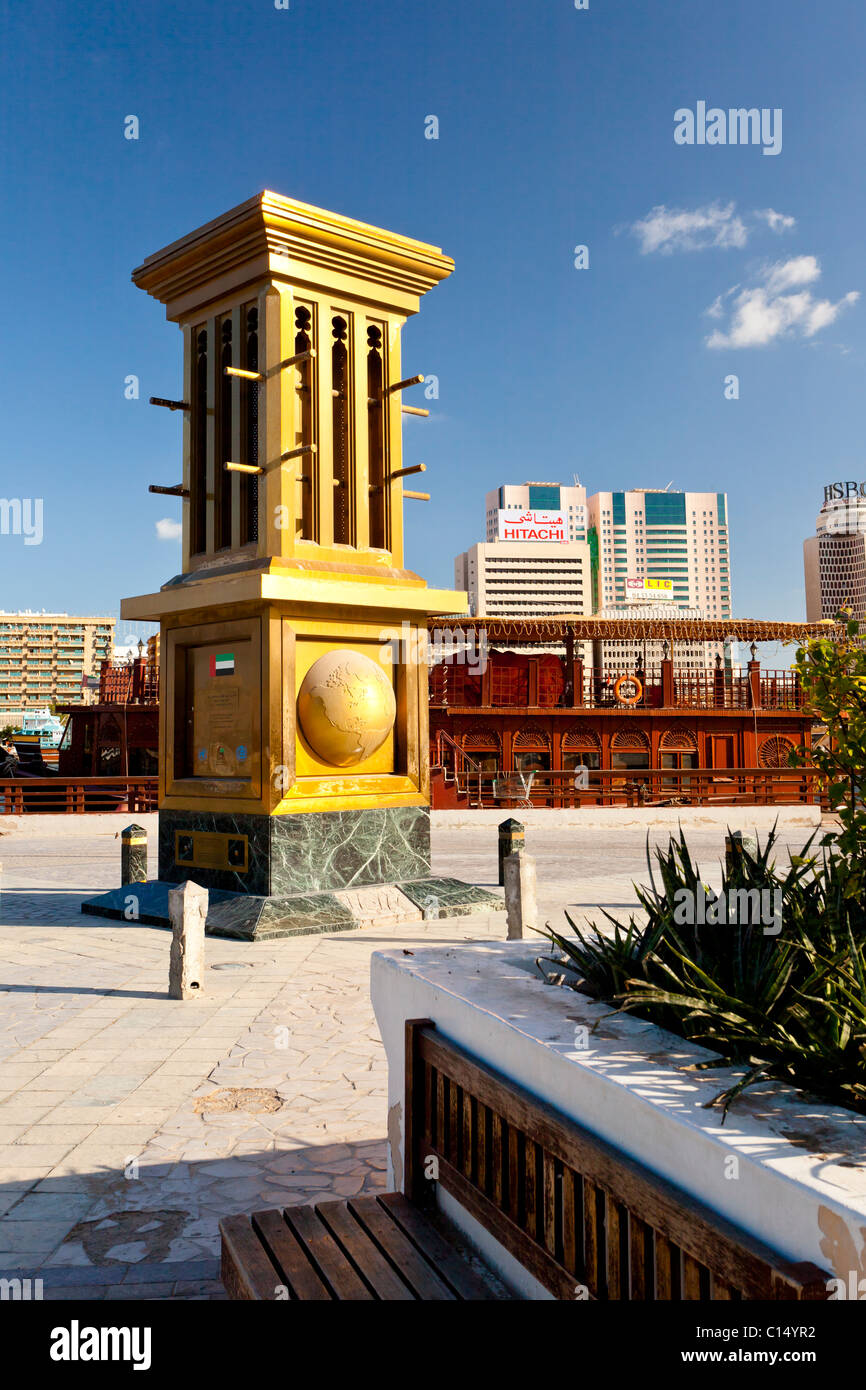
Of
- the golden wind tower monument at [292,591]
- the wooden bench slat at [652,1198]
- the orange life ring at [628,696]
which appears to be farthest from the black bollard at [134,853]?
the orange life ring at [628,696]

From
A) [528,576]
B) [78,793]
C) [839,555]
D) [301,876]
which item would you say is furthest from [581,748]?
[839,555]

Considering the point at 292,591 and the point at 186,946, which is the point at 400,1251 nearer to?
the point at 186,946

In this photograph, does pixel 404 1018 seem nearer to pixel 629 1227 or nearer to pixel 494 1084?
pixel 494 1084

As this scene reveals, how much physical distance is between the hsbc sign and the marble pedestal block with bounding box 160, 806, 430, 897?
485ft

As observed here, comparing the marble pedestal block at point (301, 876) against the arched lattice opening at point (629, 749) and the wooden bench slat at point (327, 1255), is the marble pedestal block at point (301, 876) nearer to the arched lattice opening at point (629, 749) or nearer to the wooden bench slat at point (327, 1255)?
the wooden bench slat at point (327, 1255)

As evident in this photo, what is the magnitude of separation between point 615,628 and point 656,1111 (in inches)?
1139

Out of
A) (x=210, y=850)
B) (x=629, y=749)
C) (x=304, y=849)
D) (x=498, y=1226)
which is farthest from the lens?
(x=629, y=749)

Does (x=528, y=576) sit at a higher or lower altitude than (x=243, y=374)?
higher

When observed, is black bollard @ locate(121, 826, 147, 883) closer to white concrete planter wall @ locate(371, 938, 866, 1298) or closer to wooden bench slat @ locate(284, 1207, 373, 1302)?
white concrete planter wall @ locate(371, 938, 866, 1298)

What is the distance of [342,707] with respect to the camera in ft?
33.7

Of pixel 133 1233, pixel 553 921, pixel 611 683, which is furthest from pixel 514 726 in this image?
pixel 133 1233

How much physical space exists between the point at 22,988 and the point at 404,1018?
17.5 ft

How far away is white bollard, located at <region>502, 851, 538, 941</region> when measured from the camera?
916cm

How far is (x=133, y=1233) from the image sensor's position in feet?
12.1
